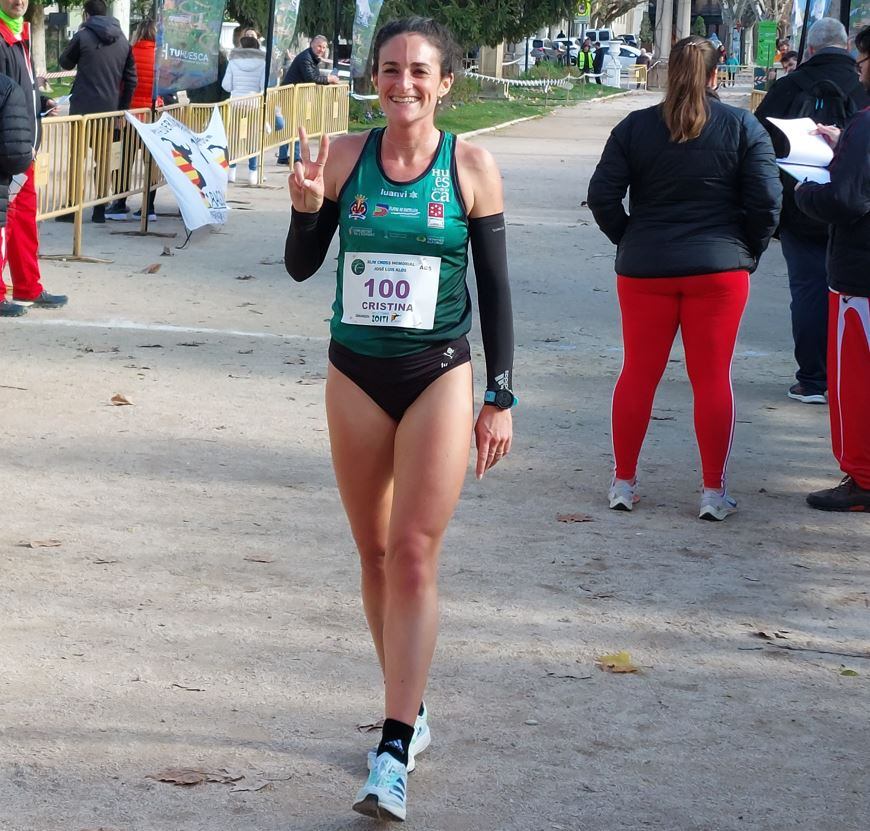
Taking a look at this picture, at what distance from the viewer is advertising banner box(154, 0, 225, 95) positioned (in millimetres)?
14359

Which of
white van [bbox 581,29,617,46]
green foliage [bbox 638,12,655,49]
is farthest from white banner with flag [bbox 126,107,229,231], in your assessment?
green foliage [bbox 638,12,655,49]

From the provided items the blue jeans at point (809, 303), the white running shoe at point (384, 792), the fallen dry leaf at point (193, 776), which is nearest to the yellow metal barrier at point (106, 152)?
the blue jeans at point (809, 303)

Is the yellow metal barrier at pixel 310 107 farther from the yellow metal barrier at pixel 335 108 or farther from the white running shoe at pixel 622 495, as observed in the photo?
the white running shoe at pixel 622 495

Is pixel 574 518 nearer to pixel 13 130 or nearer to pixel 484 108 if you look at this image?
pixel 13 130

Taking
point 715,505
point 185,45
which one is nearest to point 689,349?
point 715,505

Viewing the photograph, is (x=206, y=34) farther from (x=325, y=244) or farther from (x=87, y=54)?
(x=325, y=244)

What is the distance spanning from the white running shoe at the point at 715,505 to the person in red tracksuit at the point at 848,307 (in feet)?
1.61

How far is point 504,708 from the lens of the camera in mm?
4402

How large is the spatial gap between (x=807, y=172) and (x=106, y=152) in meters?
8.11

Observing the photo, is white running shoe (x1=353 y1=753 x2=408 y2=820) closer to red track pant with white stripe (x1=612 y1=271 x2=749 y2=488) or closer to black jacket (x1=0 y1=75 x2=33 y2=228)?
red track pant with white stripe (x1=612 y1=271 x2=749 y2=488)

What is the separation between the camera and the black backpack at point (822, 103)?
8.02 metres

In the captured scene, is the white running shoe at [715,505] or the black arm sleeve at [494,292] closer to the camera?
the black arm sleeve at [494,292]

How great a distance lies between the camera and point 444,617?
5.16 metres

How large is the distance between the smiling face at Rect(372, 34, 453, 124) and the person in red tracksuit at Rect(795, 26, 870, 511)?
3.09m
